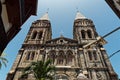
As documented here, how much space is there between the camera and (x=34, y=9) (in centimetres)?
952

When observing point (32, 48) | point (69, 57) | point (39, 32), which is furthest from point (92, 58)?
point (39, 32)

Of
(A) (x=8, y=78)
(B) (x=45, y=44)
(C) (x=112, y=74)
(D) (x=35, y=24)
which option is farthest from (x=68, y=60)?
(D) (x=35, y=24)

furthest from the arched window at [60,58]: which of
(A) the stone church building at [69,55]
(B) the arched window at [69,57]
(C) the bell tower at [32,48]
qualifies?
(C) the bell tower at [32,48]

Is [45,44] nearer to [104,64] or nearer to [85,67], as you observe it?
[85,67]

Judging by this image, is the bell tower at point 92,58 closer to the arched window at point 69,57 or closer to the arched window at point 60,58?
the arched window at point 69,57

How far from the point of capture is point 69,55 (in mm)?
28625

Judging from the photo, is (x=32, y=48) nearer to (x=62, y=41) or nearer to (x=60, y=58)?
(x=60, y=58)

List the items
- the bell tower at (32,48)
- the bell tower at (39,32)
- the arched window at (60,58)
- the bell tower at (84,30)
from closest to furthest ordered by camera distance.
Result: the bell tower at (32,48) < the arched window at (60,58) < the bell tower at (84,30) < the bell tower at (39,32)

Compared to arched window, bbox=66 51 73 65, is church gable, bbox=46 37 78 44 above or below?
above

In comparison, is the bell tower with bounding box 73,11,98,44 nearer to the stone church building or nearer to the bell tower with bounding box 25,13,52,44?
the stone church building

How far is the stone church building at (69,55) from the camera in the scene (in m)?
24.1

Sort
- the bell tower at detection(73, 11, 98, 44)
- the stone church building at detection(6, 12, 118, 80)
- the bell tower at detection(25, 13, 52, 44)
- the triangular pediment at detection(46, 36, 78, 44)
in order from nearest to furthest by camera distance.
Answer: the stone church building at detection(6, 12, 118, 80) < the triangular pediment at detection(46, 36, 78, 44) < the bell tower at detection(73, 11, 98, 44) < the bell tower at detection(25, 13, 52, 44)

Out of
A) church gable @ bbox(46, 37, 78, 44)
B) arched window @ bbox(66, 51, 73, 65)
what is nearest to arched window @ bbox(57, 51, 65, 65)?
arched window @ bbox(66, 51, 73, 65)

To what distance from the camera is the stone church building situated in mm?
24053
